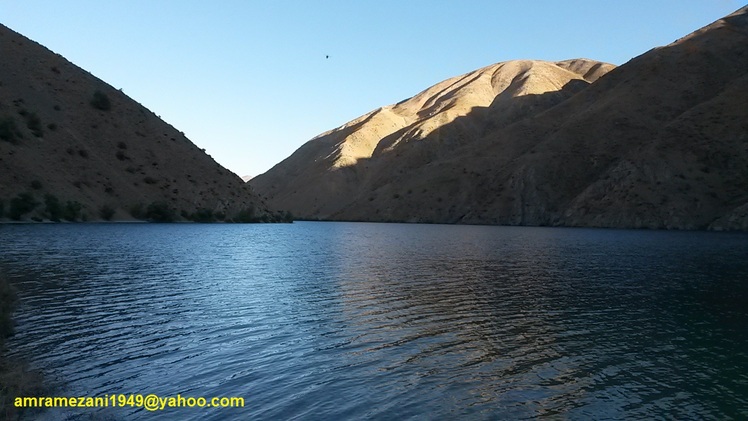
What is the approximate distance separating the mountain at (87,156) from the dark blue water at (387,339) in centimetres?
5385

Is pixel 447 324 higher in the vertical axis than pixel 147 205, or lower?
lower

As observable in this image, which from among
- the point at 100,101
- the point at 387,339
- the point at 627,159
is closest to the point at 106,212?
the point at 100,101

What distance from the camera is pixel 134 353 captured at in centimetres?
1716

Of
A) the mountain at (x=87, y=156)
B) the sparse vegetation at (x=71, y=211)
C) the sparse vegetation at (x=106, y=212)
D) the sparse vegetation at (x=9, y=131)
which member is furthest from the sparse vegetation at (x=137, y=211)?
the sparse vegetation at (x=9, y=131)

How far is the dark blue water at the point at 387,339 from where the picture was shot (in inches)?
545

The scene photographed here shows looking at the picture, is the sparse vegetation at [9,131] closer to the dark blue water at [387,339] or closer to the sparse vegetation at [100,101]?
the sparse vegetation at [100,101]

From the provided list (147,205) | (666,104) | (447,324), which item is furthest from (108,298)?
(666,104)

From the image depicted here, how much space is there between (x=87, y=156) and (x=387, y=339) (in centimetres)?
9711

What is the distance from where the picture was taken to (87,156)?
98.7 m

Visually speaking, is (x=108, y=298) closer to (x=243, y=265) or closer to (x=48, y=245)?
(x=243, y=265)

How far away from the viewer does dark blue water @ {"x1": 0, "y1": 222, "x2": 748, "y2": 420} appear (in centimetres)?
1384

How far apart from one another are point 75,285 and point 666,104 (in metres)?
163

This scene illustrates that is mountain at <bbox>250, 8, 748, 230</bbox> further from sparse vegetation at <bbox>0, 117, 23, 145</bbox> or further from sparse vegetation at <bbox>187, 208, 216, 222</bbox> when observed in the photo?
sparse vegetation at <bbox>0, 117, 23, 145</bbox>

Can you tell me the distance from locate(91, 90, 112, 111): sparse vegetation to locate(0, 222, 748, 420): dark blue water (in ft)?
272
